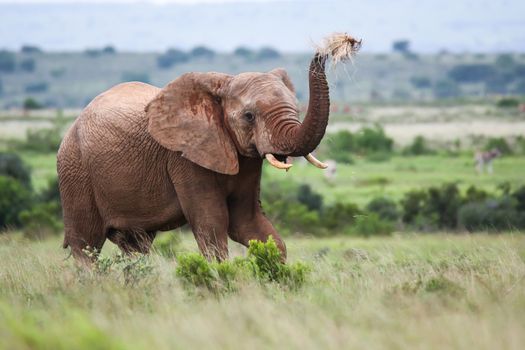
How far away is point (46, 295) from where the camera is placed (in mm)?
8469

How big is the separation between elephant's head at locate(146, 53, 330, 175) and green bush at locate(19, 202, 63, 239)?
1036 centimetres

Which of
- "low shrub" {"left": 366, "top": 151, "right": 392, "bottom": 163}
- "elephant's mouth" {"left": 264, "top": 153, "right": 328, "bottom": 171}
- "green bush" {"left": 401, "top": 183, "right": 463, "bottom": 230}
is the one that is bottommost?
"low shrub" {"left": 366, "top": 151, "right": 392, "bottom": 163}

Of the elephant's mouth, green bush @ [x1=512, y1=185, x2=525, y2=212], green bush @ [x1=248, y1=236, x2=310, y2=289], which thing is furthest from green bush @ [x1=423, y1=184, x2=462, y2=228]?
green bush @ [x1=248, y1=236, x2=310, y2=289]

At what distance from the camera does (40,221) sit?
22344 mm

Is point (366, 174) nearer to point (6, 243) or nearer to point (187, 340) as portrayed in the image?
point (6, 243)

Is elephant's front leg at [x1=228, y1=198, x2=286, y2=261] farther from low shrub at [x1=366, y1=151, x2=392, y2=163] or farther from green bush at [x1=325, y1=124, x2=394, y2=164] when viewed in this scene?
green bush at [x1=325, y1=124, x2=394, y2=164]

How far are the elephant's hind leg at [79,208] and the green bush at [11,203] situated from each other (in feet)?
40.7

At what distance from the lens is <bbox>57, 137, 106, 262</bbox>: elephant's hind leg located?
37.6 feet

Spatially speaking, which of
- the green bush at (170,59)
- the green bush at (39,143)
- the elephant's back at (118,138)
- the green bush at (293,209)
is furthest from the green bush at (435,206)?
the green bush at (170,59)

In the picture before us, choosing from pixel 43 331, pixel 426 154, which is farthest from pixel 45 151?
pixel 43 331

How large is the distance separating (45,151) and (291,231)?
79.3 feet

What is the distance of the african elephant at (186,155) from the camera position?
32.0 feet

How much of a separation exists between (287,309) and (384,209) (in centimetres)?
1712

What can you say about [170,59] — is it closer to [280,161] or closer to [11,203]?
[11,203]
